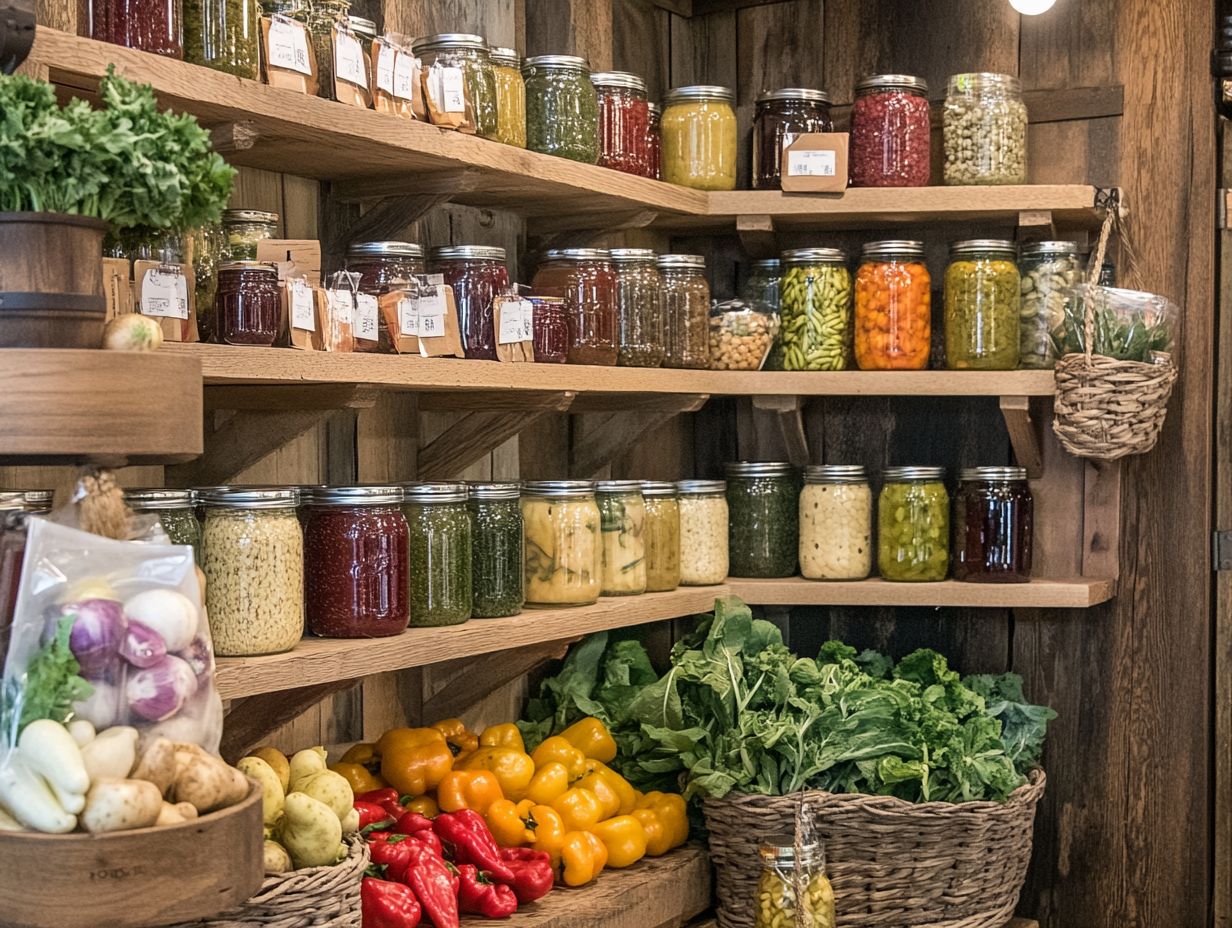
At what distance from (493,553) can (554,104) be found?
734 mm

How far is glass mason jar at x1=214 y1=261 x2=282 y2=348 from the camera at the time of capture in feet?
6.15

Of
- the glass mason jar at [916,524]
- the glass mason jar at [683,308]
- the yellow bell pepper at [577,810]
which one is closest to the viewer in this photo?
the yellow bell pepper at [577,810]

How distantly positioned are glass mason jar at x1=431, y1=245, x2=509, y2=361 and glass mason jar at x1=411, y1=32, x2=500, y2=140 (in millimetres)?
182

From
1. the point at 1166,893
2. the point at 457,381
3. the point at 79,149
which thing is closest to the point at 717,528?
the point at 457,381

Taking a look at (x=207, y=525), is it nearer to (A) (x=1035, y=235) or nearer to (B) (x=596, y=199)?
(B) (x=596, y=199)

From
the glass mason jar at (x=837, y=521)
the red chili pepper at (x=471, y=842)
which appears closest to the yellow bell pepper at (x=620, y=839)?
the red chili pepper at (x=471, y=842)

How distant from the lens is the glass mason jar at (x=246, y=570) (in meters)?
1.89

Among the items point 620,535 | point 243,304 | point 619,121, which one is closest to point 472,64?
point 619,121

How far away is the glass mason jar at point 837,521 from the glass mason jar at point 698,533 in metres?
0.20

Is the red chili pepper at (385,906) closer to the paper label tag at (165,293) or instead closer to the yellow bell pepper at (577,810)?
the yellow bell pepper at (577,810)

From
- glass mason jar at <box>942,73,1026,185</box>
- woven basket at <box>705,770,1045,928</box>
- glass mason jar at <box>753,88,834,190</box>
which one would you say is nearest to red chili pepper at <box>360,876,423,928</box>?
woven basket at <box>705,770,1045,928</box>

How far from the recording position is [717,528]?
289 cm

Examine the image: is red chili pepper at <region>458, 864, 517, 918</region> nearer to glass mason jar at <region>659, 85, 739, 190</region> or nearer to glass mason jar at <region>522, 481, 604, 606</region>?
glass mason jar at <region>522, 481, 604, 606</region>

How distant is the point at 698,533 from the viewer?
9.40 feet
